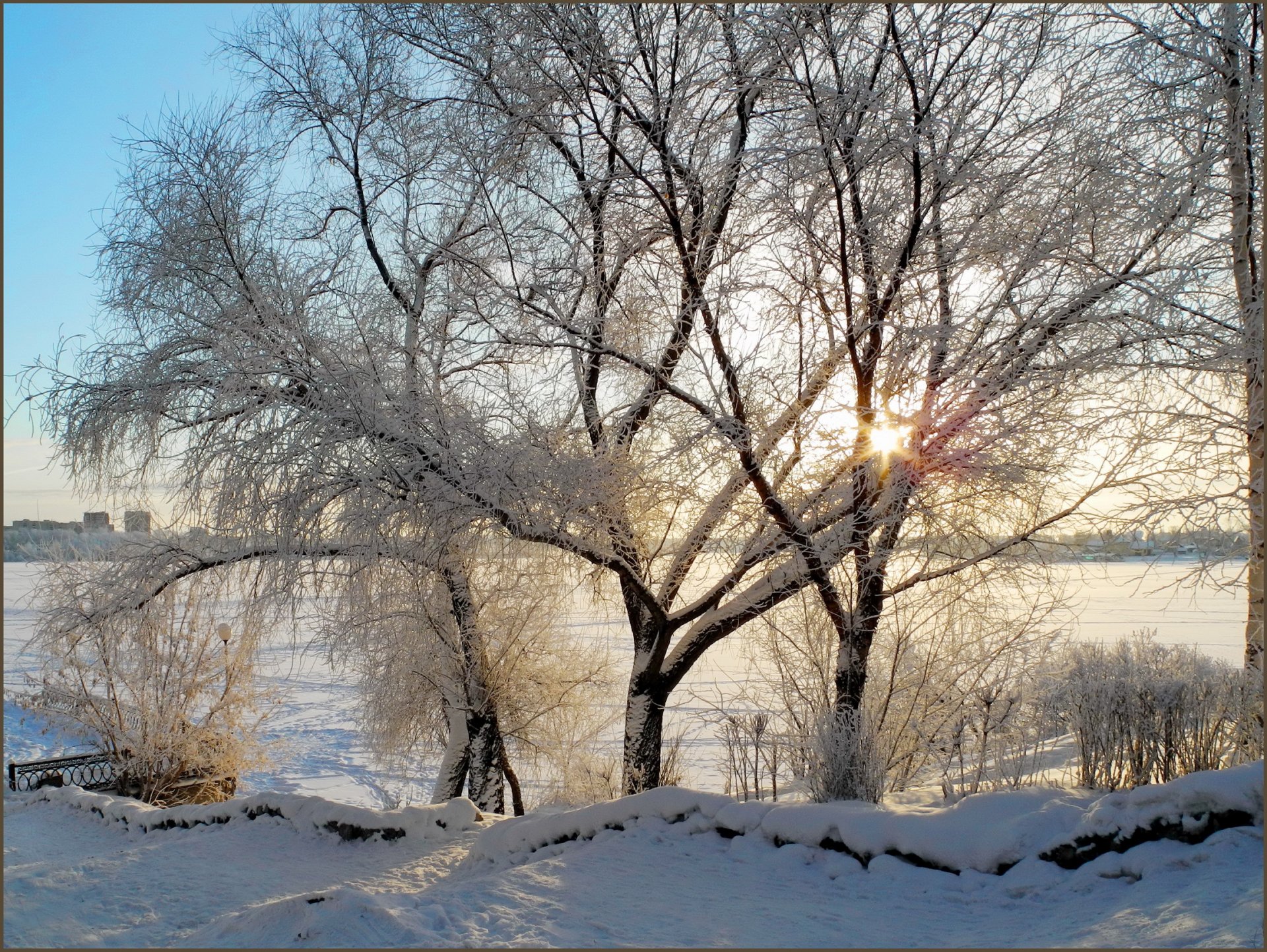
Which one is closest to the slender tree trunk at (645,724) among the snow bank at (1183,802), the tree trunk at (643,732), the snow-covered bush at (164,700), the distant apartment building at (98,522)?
the tree trunk at (643,732)

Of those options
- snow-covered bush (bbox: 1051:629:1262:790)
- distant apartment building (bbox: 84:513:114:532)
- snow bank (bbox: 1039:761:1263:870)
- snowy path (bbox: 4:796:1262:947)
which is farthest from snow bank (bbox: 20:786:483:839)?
snow-covered bush (bbox: 1051:629:1262:790)

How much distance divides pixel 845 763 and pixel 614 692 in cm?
746

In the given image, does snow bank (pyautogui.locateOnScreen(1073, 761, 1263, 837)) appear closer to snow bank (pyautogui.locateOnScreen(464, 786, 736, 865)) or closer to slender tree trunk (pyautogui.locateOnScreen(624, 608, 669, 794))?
snow bank (pyautogui.locateOnScreen(464, 786, 736, 865))

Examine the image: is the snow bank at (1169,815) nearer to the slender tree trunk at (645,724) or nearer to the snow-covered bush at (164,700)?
the slender tree trunk at (645,724)

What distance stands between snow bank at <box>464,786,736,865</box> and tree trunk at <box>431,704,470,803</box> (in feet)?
15.6

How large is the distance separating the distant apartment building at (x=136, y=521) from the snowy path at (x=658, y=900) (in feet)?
13.3

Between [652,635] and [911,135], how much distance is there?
5586mm

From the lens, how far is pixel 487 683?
10.5m

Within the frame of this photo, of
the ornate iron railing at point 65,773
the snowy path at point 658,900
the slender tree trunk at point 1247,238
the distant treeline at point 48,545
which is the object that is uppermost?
the slender tree trunk at point 1247,238

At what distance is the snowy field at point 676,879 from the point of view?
13.6 ft

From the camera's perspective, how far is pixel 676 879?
512cm

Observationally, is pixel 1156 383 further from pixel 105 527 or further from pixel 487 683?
pixel 105 527

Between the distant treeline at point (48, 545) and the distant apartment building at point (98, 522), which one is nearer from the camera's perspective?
the distant apartment building at point (98, 522)

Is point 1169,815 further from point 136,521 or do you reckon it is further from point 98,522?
point 98,522
